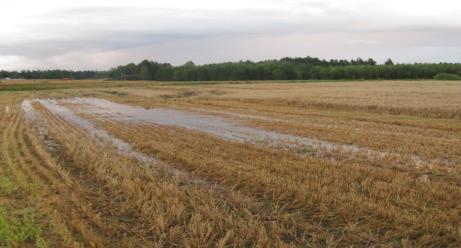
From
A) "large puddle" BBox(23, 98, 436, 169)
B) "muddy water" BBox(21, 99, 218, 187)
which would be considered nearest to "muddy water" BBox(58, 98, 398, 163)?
"large puddle" BBox(23, 98, 436, 169)

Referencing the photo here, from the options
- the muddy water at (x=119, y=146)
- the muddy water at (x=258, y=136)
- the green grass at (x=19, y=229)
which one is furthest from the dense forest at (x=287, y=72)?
the green grass at (x=19, y=229)

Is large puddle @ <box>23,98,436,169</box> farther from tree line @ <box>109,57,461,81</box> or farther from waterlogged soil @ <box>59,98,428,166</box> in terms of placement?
tree line @ <box>109,57,461,81</box>

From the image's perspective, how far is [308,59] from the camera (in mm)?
183000

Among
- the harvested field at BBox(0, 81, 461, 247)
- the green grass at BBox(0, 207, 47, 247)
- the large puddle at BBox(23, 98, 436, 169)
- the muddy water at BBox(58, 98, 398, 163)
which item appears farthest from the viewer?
the muddy water at BBox(58, 98, 398, 163)

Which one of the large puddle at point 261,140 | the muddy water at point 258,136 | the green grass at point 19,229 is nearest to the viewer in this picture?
the green grass at point 19,229

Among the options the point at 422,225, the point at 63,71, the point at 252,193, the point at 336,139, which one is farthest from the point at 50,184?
the point at 63,71

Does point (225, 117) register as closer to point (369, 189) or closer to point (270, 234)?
point (369, 189)

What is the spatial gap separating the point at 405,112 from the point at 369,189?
63.3ft

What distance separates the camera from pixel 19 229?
694cm

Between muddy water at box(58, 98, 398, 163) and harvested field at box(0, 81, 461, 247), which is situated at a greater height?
harvested field at box(0, 81, 461, 247)

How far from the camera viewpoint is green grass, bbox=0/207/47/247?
6414 mm

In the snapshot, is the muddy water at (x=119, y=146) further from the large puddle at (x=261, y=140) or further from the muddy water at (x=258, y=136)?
the muddy water at (x=258, y=136)

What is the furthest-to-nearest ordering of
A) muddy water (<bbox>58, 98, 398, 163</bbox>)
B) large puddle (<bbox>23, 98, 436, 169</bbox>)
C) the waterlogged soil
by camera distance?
muddy water (<bbox>58, 98, 398, 163</bbox>), the waterlogged soil, large puddle (<bbox>23, 98, 436, 169</bbox>)

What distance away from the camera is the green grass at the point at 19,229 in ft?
21.0
